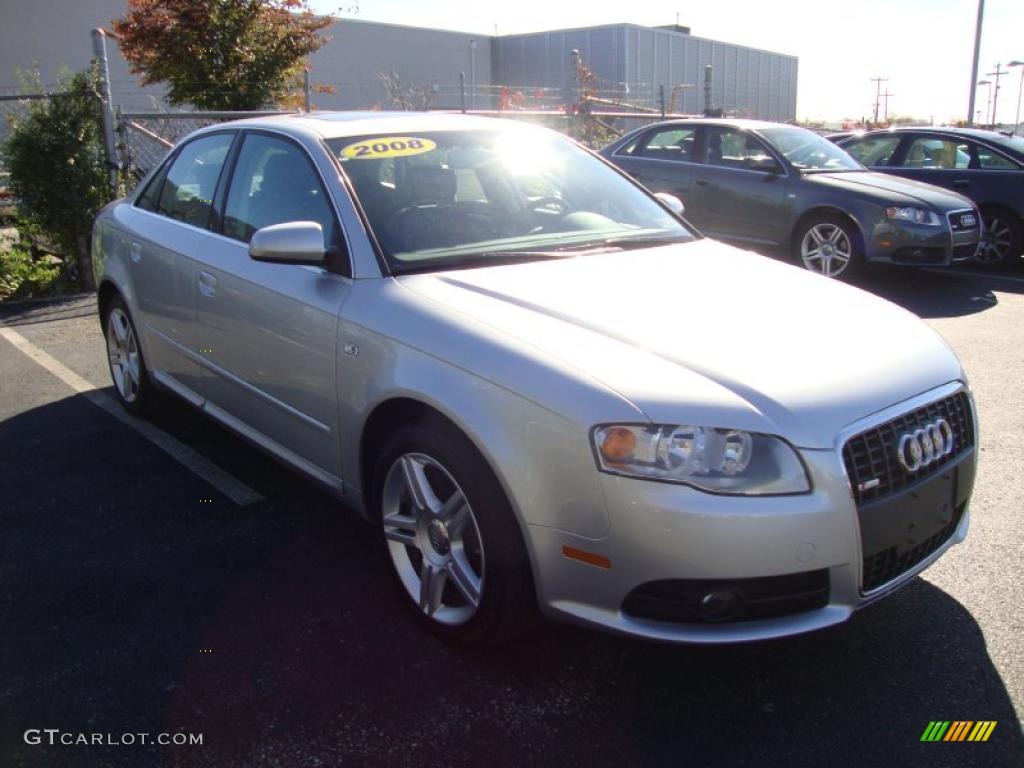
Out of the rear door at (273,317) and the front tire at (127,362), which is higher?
the rear door at (273,317)

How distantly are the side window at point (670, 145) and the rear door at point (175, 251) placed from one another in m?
6.46

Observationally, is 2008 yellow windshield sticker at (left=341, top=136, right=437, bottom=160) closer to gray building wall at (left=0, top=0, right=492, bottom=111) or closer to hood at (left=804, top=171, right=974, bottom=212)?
hood at (left=804, top=171, right=974, bottom=212)

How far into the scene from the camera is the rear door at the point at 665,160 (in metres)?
9.95

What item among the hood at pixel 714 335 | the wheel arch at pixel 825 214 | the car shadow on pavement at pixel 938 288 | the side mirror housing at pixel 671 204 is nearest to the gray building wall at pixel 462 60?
the car shadow on pavement at pixel 938 288

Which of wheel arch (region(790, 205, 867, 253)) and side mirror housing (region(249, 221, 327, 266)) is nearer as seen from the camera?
side mirror housing (region(249, 221, 327, 266))

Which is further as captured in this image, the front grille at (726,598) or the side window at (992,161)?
the side window at (992,161)

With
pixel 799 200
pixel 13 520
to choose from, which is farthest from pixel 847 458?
pixel 799 200

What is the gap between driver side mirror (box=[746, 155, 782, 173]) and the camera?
9.30 m

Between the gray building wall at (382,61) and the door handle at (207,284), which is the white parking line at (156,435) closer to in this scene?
the door handle at (207,284)

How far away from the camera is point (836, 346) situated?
9.12 feet

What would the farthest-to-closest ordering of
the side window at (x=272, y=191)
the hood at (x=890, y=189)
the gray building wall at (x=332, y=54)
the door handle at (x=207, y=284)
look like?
the gray building wall at (x=332, y=54)
the hood at (x=890, y=189)
the door handle at (x=207, y=284)
the side window at (x=272, y=191)

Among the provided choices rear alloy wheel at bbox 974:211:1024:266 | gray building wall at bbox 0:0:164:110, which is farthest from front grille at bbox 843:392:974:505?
gray building wall at bbox 0:0:164:110

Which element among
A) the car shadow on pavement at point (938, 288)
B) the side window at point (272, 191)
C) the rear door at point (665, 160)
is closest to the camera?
the side window at point (272, 191)

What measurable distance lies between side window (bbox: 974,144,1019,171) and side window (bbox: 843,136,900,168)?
0.94 meters
